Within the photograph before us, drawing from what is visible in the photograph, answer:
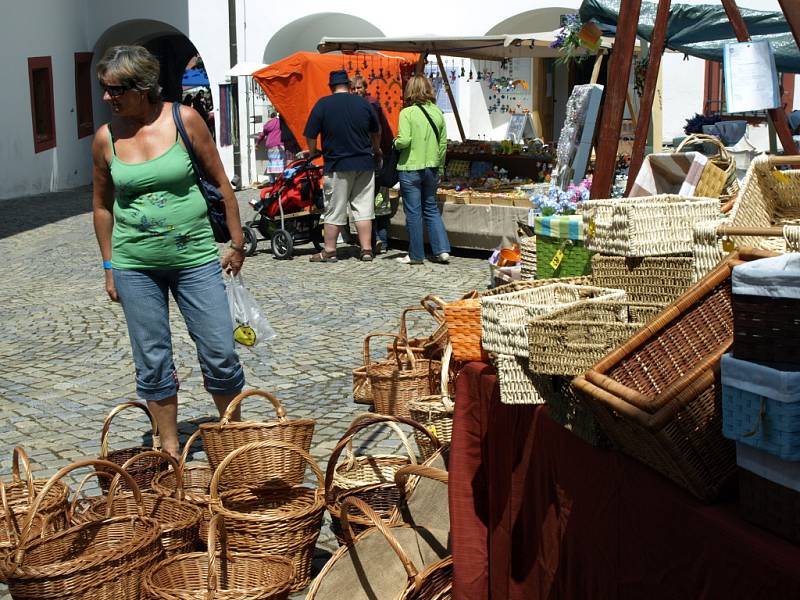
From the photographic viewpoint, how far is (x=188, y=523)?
143 inches

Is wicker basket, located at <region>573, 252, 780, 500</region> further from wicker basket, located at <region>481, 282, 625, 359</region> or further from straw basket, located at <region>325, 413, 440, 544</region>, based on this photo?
straw basket, located at <region>325, 413, 440, 544</region>

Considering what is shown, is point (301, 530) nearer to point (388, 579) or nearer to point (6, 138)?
point (388, 579)

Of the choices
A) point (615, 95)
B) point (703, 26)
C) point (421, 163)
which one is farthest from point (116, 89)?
point (703, 26)

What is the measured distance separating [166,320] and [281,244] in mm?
6836

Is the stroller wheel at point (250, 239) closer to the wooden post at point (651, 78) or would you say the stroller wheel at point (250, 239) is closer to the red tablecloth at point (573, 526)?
the wooden post at point (651, 78)

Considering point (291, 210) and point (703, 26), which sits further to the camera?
point (291, 210)

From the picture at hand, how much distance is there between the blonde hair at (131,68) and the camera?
4.12 meters

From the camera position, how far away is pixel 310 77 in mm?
14852

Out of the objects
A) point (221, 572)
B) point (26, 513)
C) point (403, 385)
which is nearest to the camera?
point (221, 572)

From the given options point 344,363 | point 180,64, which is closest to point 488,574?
point 344,363

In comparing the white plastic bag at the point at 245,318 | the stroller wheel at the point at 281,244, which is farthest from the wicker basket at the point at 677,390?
the stroller wheel at the point at 281,244

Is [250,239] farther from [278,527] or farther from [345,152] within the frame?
[278,527]

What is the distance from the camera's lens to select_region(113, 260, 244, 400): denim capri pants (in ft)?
14.4

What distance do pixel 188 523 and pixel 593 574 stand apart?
1.73 meters
